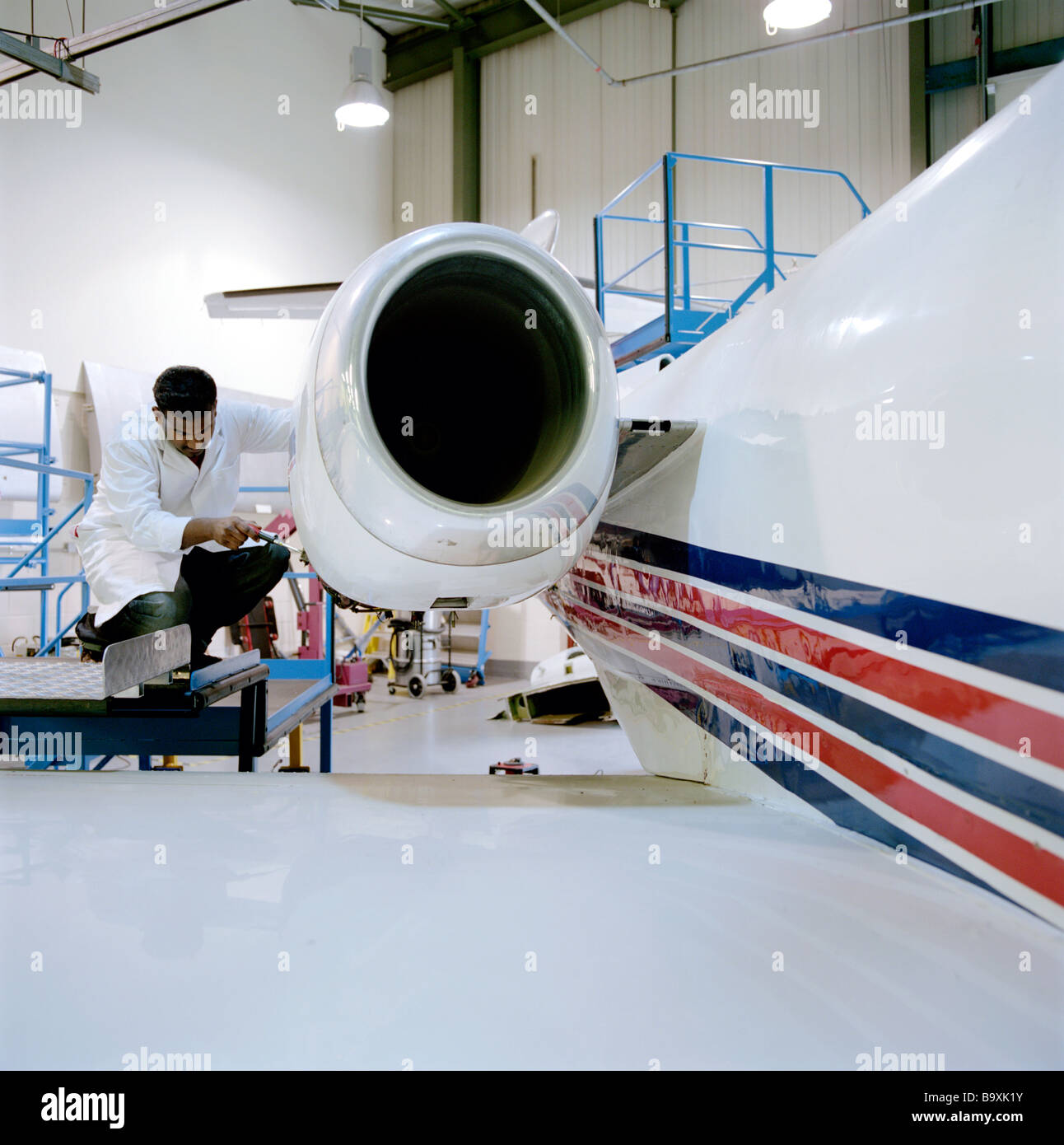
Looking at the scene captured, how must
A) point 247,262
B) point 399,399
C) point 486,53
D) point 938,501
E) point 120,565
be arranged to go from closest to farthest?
1. point 938,501
2. point 399,399
3. point 120,565
4. point 247,262
5. point 486,53

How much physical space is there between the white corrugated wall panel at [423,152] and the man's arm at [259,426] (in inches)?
485

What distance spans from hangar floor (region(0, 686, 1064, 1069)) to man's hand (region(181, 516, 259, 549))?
903 millimetres

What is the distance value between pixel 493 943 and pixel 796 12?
8.02m

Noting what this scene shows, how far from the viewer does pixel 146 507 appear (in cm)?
286

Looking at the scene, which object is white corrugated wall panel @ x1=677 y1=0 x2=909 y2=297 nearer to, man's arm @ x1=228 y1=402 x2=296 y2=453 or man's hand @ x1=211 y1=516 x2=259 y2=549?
man's arm @ x1=228 y1=402 x2=296 y2=453

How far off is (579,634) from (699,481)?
1351 mm

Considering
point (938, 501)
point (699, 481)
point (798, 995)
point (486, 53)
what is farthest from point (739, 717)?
point (486, 53)

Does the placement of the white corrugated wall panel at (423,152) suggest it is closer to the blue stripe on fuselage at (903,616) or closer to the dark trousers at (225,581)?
the dark trousers at (225,581)

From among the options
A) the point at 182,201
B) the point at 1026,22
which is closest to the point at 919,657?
the point at 1026,22

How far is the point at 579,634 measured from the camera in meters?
3.41

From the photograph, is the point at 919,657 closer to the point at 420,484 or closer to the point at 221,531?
the point at 420,484

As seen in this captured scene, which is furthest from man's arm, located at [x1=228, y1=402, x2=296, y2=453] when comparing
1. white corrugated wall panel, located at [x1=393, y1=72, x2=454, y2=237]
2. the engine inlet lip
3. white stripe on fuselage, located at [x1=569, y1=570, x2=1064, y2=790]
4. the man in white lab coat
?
white corrugated wall panel, located at [x1=393, y1=72, x2=454, y2=237]

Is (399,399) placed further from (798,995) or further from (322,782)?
(798,995)

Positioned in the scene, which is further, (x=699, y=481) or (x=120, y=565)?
(x=120, y=565)
